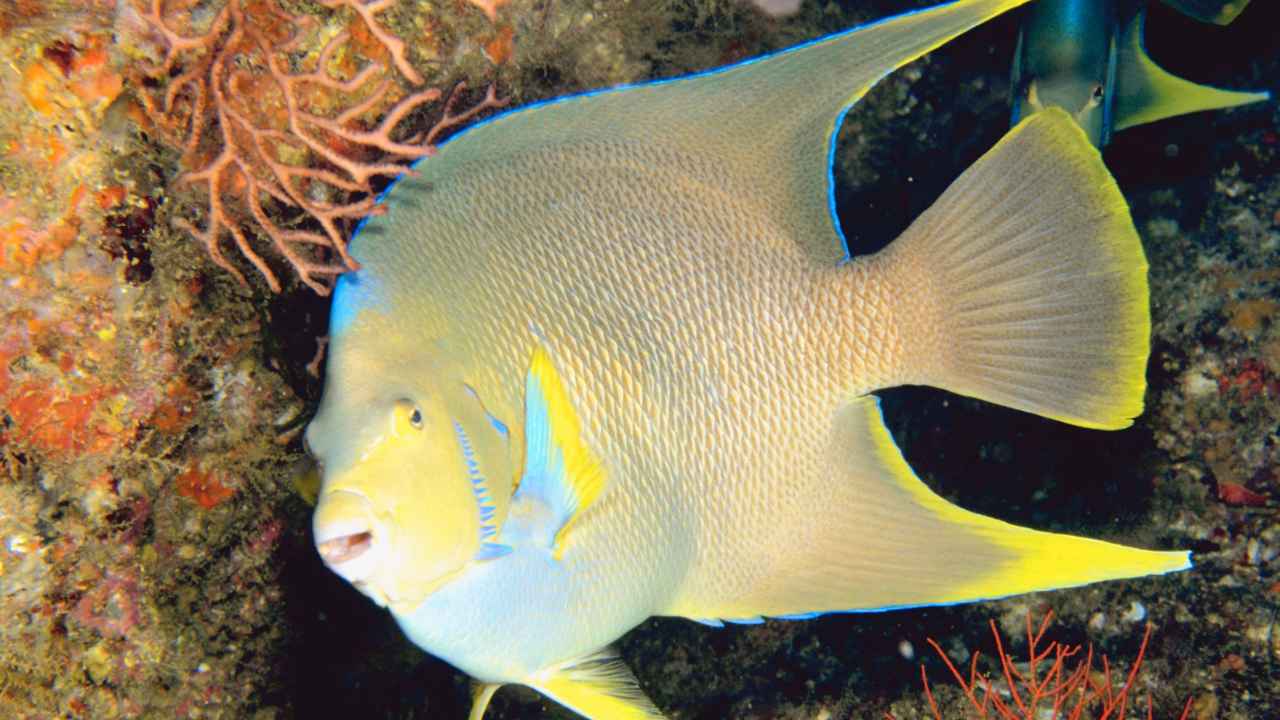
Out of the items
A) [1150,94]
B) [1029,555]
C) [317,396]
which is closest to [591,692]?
[1029,555]

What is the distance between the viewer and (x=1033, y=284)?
1354 mm

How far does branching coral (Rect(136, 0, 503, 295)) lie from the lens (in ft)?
4.97

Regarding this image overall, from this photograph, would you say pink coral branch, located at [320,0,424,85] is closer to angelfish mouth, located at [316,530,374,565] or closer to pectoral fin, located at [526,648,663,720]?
angelfish mouth, located at [316,530,374,565]

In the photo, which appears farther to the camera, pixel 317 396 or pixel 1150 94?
pixel 1150 94

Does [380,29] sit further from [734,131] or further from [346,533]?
[346,533]

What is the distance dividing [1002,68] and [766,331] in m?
3.16

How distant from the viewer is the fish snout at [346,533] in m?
1.09

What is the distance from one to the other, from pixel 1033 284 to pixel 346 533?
1287 millimetres

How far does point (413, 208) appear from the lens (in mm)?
1432

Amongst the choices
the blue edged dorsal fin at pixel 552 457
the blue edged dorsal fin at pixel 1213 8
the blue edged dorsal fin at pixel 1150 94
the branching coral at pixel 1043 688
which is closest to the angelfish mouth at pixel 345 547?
the blue edged dorsal fin at pixel 552 457

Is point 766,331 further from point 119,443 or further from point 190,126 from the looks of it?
point 119,443

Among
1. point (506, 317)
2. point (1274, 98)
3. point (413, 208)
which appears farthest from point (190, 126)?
point (1274, 98)

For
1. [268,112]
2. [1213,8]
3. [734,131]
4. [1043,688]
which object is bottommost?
[1043,688]

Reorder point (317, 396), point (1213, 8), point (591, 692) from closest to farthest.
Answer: point (591, 692) → point (317, 396) → point (1213, 8)
